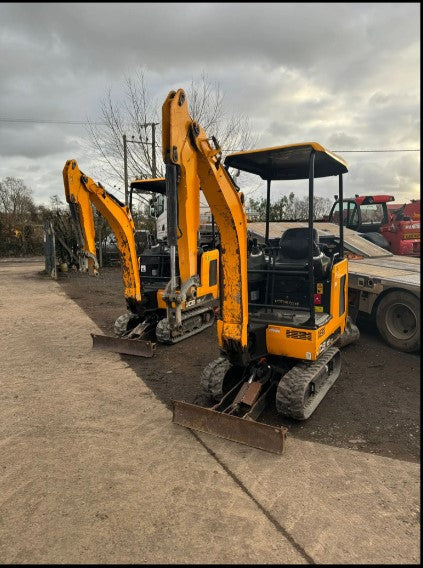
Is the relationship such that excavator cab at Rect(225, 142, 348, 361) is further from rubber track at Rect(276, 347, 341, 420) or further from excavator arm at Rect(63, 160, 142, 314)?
excavator arm at Rect(63, 160, 142, 314)

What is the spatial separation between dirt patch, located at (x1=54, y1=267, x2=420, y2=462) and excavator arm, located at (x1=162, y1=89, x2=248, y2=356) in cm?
117

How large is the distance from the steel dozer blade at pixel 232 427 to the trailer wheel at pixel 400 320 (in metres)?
3.79

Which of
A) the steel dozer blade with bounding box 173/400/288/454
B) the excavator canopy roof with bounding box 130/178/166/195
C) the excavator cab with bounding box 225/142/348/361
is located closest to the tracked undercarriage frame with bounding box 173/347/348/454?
the steel dozer blade with bounding box 173/400/288/454

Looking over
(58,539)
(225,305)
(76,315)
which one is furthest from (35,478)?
(76,315)

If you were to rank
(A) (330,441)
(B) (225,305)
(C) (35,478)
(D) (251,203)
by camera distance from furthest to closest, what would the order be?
(D) (251,203) → (B) (225,305) → (A) (330,441) → (C) (35,478)

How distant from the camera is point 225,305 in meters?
4.21

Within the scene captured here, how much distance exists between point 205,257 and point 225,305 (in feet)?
12.0

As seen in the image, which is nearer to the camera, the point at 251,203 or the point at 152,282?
the point at 152,282

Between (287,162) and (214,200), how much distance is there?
6.02 ft

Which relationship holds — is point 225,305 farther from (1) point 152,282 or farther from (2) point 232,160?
(1) point 152,282

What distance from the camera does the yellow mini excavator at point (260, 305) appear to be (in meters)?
3.70

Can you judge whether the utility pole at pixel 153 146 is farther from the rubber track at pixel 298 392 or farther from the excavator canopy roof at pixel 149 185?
the rubber track at pixel 298 392

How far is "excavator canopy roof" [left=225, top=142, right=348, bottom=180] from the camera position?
4227 mm

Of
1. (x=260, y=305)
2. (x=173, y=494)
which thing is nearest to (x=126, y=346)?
(x=260, y=305)
